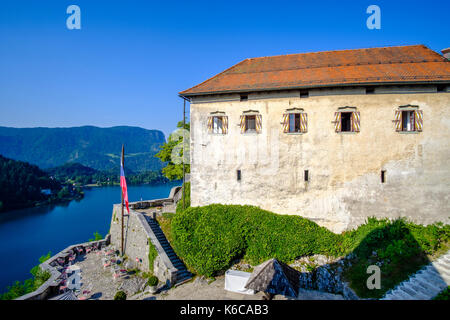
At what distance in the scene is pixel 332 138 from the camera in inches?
578

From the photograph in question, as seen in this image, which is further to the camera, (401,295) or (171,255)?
(171,255)

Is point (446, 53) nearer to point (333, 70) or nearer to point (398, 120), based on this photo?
point (398, 120)

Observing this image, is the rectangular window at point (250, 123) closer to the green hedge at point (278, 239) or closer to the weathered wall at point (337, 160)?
the weathered wall at point (337, 160)

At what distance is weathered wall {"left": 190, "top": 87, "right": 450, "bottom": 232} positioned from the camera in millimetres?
13766

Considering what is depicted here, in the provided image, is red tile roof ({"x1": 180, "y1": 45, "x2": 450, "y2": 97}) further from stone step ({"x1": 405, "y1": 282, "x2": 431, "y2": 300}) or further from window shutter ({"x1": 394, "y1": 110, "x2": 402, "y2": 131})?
Result: stone step ({"x1": 405, "y1": 282, "x2": 431, "y2": 300})

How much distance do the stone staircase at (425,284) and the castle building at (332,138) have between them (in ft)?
11.2

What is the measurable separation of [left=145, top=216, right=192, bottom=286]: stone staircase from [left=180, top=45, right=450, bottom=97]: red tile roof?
9841mm

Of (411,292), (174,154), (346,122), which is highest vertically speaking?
(346,122)

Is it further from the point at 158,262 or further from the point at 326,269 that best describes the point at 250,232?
the point at 158,262

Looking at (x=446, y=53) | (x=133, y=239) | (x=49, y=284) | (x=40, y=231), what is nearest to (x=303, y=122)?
(x=446, y=53)

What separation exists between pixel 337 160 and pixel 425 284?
279 inches

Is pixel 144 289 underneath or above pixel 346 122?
underneath

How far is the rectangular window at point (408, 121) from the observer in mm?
14041

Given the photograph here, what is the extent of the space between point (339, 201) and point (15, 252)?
162 ft
